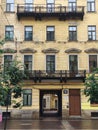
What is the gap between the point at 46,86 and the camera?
38.6m

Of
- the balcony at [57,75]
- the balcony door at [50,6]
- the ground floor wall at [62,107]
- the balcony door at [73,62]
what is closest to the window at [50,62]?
the balcony at [57,75]

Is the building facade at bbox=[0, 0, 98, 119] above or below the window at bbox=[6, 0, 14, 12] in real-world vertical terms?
below

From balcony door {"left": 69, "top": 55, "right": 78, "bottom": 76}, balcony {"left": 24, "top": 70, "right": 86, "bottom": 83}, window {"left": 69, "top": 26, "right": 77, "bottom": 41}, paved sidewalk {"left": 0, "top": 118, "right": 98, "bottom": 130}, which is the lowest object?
paved sidewalk {"left": 0, "top": 118, "right": 98, "bottom": 130}

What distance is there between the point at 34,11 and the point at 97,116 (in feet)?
45.8

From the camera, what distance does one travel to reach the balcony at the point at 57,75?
3797cm

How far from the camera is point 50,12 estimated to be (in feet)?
128

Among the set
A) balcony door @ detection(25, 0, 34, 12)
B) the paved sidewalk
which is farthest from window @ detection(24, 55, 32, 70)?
the paved sidewalk

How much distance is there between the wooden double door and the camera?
3841 cm

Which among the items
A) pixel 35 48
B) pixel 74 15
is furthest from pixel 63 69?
pixel 74 15

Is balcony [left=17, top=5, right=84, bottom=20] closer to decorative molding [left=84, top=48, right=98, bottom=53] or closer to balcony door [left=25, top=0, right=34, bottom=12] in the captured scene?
balcony door [left=25, top=0, right=34, bottom=12]

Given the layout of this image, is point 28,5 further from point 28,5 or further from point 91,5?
point 91,5

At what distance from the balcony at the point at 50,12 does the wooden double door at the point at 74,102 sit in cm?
864

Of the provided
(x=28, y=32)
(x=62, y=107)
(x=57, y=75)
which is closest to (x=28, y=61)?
(x=28, y=32)

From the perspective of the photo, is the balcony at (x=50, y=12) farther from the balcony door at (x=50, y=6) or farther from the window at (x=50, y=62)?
the window at (x=50, y=62)
